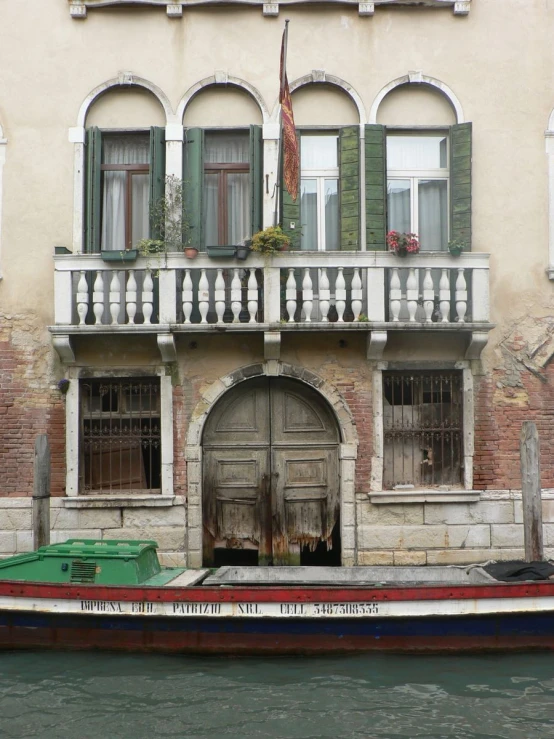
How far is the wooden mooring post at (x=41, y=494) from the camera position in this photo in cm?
955

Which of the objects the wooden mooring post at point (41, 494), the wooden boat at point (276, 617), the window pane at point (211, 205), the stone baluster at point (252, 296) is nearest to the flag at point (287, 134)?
the stone baluster at point (252, 296)

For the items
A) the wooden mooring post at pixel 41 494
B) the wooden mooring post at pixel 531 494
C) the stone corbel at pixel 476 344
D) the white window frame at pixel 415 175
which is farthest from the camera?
the white window frame at pixel 415 175

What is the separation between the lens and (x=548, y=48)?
1079 cm

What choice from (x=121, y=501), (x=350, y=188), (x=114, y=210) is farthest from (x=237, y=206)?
(x=121, y=501)

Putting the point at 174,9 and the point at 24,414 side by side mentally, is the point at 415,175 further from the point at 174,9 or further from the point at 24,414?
the point at 24,414

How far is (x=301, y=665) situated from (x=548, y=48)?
24.9ft

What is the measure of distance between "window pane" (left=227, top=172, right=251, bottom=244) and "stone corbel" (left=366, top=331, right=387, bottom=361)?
2007 mm

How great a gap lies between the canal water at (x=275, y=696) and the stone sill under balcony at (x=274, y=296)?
3.65m

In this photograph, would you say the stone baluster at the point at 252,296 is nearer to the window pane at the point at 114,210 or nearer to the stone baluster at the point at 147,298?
the stone baluster at the point at 147,298

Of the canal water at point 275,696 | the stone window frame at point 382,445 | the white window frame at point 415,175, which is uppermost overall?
the white window frame at point 415,175

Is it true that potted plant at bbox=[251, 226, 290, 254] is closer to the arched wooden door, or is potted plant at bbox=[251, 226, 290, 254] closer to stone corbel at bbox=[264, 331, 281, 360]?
stone corbel at bbox=[264, 331, 281, 360]

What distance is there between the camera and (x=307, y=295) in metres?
10.2

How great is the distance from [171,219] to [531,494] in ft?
16.6

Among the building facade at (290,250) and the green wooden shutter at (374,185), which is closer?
the building facade at (290,250)
